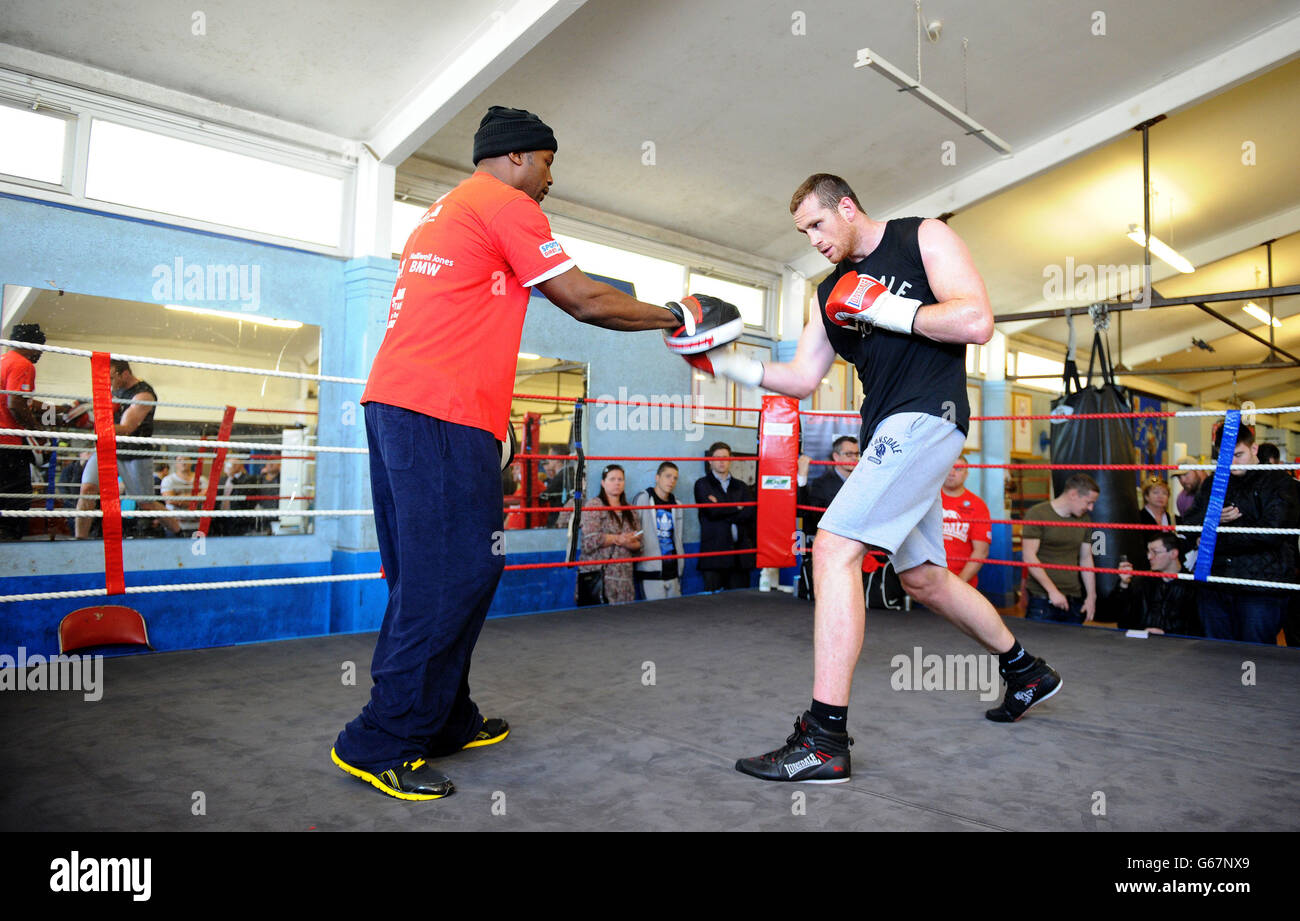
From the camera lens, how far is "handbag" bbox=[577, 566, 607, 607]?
466cm

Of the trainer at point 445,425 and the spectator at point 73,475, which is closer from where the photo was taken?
the trainer at point 445,425

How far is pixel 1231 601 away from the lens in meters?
3.57

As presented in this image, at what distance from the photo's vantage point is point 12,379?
122 inches

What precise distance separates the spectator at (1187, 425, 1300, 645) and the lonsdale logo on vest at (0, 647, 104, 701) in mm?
4033

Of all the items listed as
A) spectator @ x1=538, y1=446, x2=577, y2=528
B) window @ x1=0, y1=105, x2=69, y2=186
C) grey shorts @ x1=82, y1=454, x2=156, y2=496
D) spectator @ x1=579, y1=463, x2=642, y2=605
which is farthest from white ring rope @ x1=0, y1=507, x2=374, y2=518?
spectator @ x1=538, y1=446, x2=577, y2=528

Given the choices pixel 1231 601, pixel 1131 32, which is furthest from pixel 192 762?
pixel 1131 32

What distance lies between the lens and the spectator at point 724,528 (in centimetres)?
502

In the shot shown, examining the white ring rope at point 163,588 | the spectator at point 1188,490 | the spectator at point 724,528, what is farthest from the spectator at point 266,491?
the spectator at point 1188,490

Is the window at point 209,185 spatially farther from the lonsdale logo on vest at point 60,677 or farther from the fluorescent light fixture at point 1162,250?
the fluorescent light fixture at point 1162,250

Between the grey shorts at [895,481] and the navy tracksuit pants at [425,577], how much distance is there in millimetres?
706

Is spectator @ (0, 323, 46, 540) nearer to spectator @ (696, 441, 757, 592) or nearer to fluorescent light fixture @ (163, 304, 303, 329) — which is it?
fluorescent light fixture @ (163, 304, 303, 329)

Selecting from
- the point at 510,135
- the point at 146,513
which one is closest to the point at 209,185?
the point at 146,513

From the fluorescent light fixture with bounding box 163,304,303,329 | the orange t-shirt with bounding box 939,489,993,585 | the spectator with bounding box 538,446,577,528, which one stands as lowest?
the orange t-shirt with bounding box 939,489,993,585
